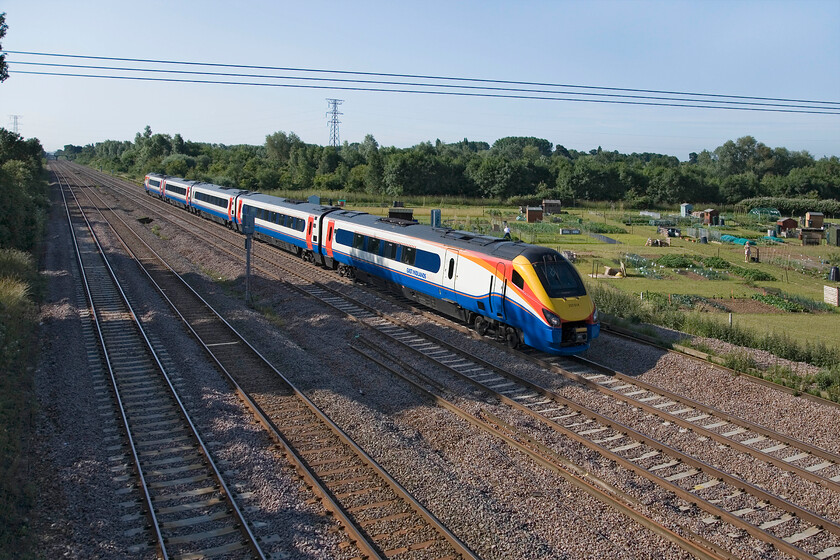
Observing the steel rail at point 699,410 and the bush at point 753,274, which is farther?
the bush at point 753,274

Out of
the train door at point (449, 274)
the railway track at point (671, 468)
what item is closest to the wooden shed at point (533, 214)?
the train door at point (449, 274)

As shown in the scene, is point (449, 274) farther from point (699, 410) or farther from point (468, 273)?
point (699, 410)

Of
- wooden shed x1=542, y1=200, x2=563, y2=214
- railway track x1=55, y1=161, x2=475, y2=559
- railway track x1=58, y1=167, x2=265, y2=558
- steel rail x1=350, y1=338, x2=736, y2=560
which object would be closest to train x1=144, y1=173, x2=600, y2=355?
steel rail x1=350, y1=338, x2=736, y2=560

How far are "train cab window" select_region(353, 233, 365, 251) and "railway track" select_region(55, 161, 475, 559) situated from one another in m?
7.61

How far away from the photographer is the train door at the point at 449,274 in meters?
18.1

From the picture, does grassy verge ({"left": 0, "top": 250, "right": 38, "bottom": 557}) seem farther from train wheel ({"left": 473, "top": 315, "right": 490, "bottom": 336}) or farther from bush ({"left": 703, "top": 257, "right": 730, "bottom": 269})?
bush ({"left": 703, "top": 257, "right": 730, "bottom": 269})

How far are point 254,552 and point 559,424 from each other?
245 inches

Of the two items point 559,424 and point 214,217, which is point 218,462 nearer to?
point 559,424

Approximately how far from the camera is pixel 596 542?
8086 millimetres

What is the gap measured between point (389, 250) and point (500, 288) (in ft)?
20.7

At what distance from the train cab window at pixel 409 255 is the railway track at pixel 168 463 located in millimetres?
→ 7991

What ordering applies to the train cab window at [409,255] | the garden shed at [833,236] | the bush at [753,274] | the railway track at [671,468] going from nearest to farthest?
the railway track at [671,468] < the train cab window at [409,255] < the bush at [753,274] < the garden shed at [833,236]

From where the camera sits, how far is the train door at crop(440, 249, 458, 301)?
1812 centimetres

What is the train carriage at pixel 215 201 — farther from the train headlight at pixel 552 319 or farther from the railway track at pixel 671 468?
the train headlight at pixel 552 319
